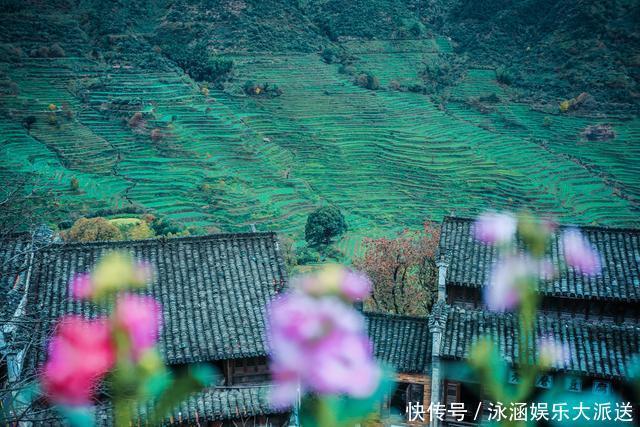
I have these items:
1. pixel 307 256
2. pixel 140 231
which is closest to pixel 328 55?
pixel 307 256

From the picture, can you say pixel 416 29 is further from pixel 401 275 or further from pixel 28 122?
pixel 401 275

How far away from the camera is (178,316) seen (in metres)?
14.0

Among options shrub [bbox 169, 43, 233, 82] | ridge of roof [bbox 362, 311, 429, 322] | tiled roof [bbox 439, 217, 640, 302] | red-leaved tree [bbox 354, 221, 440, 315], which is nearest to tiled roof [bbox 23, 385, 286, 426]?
ridge of roof [bbox 362, 311, 429, 322]

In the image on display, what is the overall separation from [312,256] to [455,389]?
3077 centimetres

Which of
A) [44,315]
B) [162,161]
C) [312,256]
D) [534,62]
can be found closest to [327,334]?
[44,315]

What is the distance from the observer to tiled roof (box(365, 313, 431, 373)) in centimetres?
1788

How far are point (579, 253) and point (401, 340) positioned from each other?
16.8ft

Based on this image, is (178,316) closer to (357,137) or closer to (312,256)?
(312,256)

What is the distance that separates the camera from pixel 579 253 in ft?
58.2

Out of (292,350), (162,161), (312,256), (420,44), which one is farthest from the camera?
(420,44)

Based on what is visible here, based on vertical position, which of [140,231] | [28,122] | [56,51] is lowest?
[140,231]

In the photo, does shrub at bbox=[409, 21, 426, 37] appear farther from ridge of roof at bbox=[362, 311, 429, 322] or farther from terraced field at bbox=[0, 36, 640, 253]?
ridge of roof at bbox=[362, 311, 429, 322]

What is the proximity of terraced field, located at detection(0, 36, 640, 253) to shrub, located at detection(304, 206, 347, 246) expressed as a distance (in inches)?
65.5

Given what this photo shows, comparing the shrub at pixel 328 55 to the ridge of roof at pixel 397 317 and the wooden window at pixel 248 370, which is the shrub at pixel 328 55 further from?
the wooden window at pixel 248 370
